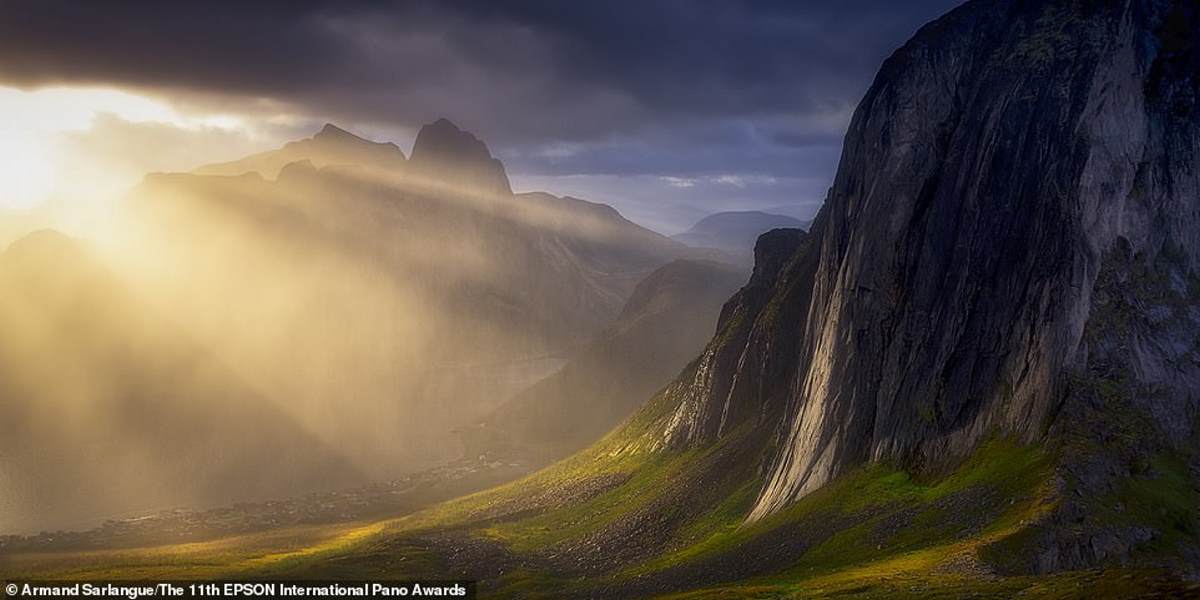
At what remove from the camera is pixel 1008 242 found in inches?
2689

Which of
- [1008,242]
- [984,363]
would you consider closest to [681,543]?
[984,363]

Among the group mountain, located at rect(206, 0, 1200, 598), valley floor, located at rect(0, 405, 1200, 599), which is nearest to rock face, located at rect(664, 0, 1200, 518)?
mountain, located at rect(206, 0, 1200, 598)

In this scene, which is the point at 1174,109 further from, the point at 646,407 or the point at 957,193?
the point at 646,407

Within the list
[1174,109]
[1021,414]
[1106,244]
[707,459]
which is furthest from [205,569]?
[1174,109]

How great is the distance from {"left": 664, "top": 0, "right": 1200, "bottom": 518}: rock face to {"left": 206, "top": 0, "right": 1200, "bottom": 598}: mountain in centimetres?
20

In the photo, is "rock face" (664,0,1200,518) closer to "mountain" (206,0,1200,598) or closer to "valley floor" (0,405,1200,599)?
"mountain" (206,0,1200,598)

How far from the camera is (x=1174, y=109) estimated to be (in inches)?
2680

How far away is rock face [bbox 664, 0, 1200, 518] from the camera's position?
60.4m

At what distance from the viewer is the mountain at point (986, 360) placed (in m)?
49.3

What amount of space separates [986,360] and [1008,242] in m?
10.4

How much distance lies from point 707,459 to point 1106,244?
58662 mm

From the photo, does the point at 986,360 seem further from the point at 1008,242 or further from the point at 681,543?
the point at 681,543

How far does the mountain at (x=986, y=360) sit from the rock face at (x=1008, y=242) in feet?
0.66

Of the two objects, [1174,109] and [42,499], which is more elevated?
[1174,109]
